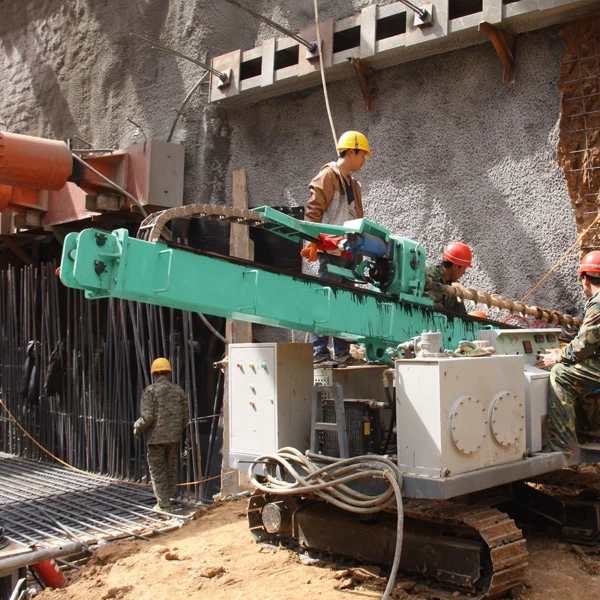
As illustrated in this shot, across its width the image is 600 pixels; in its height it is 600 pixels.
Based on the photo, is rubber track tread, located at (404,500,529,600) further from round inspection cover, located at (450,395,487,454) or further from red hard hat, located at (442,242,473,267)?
red hard hat, located at (442,242,473,267)

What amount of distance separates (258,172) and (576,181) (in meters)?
4.13

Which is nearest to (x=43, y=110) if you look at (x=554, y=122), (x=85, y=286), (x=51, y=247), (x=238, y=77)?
(x=51, y=247)

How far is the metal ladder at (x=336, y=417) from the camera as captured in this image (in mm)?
4972

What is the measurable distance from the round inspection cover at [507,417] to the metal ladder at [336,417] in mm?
1041

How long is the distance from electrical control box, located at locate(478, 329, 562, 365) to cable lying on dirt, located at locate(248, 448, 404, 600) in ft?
4.81

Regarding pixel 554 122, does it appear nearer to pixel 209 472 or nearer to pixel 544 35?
pixel 544 35

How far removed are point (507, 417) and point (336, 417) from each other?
3.76ft

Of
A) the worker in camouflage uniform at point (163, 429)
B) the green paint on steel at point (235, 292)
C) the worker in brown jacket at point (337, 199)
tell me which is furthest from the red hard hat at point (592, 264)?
the worker in camouflage uniform at point (163, 429)

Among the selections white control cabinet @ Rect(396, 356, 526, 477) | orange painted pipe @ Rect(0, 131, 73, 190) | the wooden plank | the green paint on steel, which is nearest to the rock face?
the green paint on steel

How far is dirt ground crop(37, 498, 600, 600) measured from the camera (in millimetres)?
4520

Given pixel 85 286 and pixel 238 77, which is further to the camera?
pixel 238 77

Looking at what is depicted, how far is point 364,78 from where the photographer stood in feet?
27.5

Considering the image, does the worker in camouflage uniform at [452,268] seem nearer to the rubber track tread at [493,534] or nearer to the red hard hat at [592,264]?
the red hard hat at [592,264]

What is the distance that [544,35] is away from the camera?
7227mm
